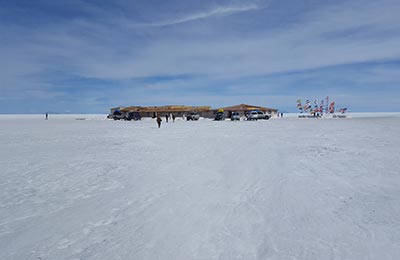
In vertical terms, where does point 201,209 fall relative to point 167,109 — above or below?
below

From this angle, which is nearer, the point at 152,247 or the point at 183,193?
the point at 152,247

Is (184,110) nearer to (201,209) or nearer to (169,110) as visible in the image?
(169,110)

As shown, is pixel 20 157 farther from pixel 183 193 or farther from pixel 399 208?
pixel 399 208

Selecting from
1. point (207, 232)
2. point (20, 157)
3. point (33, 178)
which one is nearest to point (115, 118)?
point (20, 157)

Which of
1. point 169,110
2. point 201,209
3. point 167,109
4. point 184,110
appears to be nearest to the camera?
point 201,209

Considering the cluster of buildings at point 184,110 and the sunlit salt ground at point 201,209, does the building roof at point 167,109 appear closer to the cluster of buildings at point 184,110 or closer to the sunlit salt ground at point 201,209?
the cluster of buildings at point 184,110

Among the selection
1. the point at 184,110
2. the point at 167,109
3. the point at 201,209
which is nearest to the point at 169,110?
the point at 167,109

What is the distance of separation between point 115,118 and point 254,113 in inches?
1159

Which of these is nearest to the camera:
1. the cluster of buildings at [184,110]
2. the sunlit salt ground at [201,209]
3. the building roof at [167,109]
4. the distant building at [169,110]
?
the sunlit salt ground at [201,209]

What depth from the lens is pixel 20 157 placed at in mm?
11773

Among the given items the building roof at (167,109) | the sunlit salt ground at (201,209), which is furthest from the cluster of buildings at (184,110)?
the sunlit salt ground at (201,209)

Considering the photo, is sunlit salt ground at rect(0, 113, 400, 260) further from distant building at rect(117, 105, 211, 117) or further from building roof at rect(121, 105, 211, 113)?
building roof at rect(121, 105, 211, 113)

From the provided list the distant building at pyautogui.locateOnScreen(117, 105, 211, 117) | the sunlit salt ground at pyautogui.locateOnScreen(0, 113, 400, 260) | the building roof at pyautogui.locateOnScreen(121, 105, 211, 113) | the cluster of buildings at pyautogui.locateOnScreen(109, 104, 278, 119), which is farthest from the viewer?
the building roof at pyautogui.locateOnScreen(121, 105, 211, 113)

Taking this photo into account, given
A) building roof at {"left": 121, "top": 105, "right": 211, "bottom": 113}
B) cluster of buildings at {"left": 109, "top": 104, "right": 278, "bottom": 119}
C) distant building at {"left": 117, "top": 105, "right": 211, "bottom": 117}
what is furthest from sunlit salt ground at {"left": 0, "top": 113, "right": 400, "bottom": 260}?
building roof at {"left": 121, "top": 105, "right": 211, "bottom": 113}
